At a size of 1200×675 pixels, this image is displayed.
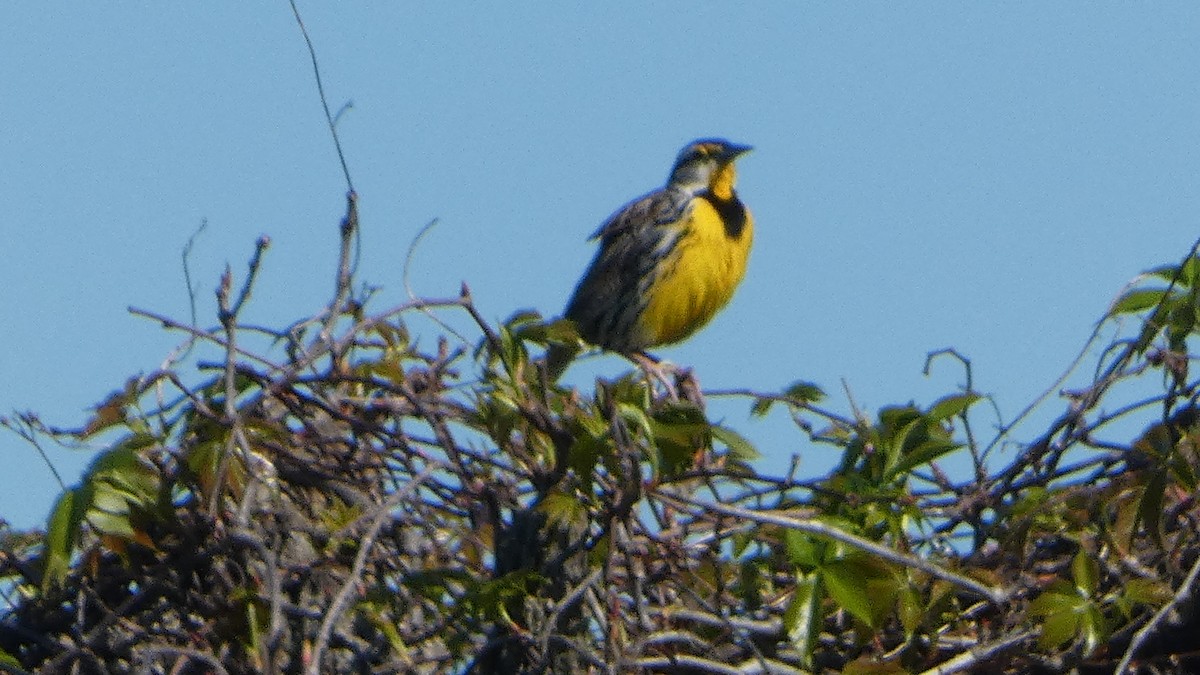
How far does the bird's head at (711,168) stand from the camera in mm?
6457

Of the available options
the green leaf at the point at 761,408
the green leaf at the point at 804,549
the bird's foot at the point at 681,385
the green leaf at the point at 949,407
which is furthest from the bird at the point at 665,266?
the green leaf at the point at 804,549

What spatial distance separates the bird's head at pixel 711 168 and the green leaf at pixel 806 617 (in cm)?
410

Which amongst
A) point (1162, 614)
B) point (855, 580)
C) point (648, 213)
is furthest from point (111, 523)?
point (648, 213)

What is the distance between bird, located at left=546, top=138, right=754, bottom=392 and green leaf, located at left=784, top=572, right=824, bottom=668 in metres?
3.54

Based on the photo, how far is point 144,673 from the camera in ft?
7.44

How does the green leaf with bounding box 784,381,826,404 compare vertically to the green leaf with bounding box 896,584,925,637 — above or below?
above

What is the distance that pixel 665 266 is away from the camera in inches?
238

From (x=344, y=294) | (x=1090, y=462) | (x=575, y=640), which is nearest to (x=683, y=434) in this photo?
(x=575, y=640)

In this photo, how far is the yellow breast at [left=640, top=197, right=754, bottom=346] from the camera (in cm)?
602

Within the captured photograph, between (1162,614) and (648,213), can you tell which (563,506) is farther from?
(648,213)

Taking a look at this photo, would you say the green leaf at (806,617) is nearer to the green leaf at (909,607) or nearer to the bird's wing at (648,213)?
the green leaf at (909,607)

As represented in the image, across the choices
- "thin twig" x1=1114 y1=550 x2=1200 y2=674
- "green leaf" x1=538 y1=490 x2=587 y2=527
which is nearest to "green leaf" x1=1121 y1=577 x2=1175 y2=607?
"thin twig" x1=1114 y1=550 x2=1200 y2=674

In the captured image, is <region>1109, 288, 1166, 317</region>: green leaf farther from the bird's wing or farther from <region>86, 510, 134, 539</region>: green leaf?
the bird's wing

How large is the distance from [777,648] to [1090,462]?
619mm
